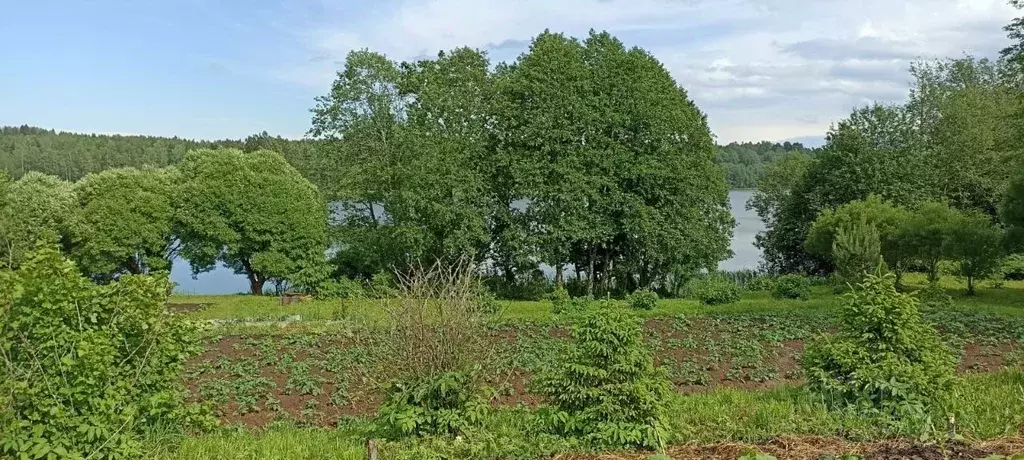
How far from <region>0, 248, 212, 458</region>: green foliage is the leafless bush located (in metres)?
1.97

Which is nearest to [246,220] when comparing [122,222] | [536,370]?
[122,222]

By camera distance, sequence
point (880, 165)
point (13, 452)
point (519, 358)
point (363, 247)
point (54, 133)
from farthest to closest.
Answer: point (54, 133) → point (880, 165) → point (363, 247) → point (519, 358) → point (13, 452)

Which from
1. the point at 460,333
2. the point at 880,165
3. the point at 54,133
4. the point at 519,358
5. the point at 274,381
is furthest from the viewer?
the point at 54,133

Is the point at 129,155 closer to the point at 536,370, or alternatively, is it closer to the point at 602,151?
the point at 602,151

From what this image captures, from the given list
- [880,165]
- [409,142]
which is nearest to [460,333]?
[409,142]

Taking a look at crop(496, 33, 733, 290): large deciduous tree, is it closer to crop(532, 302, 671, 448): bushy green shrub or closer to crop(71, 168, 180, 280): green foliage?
crop(71, 168, 180, 280): green foliage

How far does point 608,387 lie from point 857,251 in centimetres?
2067

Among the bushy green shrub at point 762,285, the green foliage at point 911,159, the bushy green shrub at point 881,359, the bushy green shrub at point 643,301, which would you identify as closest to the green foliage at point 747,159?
the green foliage at point 911,159

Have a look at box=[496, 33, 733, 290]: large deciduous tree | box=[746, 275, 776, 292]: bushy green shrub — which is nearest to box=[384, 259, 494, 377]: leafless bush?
box=[496, 33, 733, 290]: large deciduous tree

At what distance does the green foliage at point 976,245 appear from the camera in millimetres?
22750

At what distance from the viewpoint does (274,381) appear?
11.8 m

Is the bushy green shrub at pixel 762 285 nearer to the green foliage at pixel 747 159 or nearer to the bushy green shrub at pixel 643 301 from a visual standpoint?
the bushy green shrub at pixel 643 301

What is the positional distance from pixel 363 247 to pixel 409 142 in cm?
550

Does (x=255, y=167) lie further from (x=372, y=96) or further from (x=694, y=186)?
(x=694, y=186)
